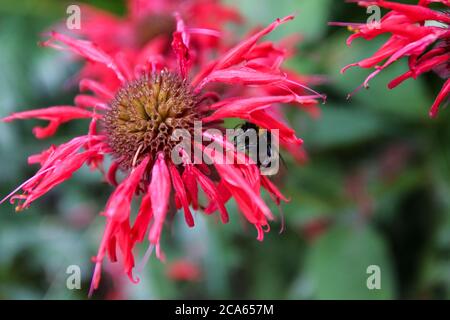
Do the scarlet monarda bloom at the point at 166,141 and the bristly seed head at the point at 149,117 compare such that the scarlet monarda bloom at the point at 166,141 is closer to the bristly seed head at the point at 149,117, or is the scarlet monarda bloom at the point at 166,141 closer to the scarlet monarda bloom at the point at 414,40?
the bristly seed head at the point at 149,117

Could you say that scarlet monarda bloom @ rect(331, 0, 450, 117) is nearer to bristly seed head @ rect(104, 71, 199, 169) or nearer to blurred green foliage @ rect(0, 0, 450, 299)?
bristly seed head @ rect(104, 71, 199, 169)

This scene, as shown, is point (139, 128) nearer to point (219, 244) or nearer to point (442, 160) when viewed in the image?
point (219, 244)

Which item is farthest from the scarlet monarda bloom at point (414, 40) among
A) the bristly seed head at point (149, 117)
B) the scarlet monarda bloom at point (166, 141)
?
the bristly seed head at point (149, 117)

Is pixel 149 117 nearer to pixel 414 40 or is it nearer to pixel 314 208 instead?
pixel 414 40

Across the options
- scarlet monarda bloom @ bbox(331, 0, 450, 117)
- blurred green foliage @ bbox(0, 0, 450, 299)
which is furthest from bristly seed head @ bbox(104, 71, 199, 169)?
blurred green foliage @ bbox(0, 0, 450, 299)

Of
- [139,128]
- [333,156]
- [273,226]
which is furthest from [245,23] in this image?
[139,128]

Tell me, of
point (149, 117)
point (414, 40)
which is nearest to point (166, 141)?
point (149, 117)
